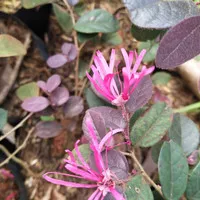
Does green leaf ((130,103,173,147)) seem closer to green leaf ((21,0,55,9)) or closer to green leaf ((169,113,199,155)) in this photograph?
green leaf ((169,113,199,155))

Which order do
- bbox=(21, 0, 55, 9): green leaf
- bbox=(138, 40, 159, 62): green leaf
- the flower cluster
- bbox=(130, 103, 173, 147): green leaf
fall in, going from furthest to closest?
bbox=(138, 40, 159, 62): green leaf → bbox=(21, 0, 55, 9): green leaf → bbox=(130, 103, 173, 147): green leaf → the flower cluster

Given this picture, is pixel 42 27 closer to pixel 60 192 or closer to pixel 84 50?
pixel 84 50

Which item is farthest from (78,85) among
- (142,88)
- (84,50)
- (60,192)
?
(142,88)

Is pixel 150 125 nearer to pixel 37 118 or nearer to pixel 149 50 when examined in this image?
pixel 149 50

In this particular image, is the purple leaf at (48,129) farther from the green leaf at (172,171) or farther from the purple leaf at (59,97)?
the green leaf at (172,171)

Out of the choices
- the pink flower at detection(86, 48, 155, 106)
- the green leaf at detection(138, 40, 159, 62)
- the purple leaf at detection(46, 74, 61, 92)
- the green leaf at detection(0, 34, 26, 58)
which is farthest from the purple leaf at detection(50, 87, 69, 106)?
the pink flower at detection(86, 48, 155, 106)

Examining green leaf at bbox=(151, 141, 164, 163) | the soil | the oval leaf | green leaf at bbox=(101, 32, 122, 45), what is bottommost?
the soil
